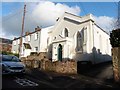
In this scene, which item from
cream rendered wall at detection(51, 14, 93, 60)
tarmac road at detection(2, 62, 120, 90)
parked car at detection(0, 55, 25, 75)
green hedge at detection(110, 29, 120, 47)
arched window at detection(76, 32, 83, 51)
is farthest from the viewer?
arched window at detection(76, 32, 83, 51)

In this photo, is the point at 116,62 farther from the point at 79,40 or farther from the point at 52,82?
the point at 79,40

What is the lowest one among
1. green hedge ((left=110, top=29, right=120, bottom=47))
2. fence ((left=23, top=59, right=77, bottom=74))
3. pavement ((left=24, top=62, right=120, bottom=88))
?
pavement ((left=24, top=62, right=120, bottom=88))

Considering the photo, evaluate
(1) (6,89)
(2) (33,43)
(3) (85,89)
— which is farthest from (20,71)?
(2) (33,43)

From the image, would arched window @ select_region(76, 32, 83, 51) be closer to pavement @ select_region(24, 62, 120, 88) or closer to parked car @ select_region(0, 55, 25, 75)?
pavement @ select_region(24, 62, 120, 88)

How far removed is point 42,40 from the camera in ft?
112

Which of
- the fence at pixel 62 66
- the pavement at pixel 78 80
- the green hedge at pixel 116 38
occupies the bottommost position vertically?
the pavement at pixel 78 80

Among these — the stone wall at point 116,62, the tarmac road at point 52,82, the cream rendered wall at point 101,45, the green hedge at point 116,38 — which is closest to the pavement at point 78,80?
the tarmac road at point 52,82

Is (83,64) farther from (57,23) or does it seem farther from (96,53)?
(57,23)

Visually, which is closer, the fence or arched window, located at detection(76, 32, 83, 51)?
the fence

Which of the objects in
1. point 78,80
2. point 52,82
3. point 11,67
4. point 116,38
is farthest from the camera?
point 116,38

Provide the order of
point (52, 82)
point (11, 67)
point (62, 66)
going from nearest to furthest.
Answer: point (52, 82)
point (11, 67)
point (62, 66)

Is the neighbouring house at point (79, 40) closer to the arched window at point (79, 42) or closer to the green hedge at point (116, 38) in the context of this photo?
the arched window at point (79, 42)

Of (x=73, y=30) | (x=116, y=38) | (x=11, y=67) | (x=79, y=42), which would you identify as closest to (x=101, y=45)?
(x=79, y=42)

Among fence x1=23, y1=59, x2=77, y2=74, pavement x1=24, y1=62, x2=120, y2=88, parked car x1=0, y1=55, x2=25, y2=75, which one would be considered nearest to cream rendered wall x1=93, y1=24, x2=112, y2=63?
fence x1=23, y1=59, x2=77, y2=74
